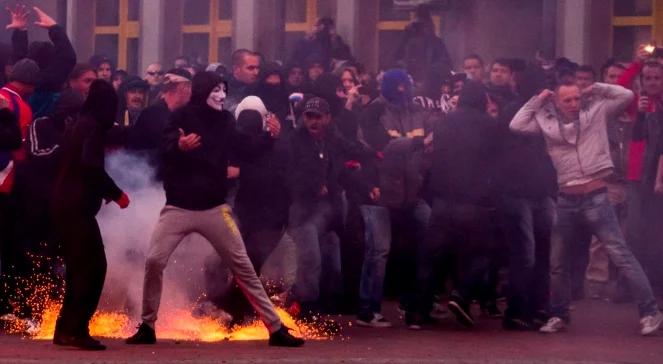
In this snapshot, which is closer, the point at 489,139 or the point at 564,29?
the point at 489,139

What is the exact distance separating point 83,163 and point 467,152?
125 inches

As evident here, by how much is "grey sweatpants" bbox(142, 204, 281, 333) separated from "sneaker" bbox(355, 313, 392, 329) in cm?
200

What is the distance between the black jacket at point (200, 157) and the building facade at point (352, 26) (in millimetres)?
7849

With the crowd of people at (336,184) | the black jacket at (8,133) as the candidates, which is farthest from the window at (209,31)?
the black jacket at (8,133)

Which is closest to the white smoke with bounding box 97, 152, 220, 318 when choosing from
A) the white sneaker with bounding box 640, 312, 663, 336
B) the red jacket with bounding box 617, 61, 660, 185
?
the white sneaker with bounding box 640, 312, 663, 336

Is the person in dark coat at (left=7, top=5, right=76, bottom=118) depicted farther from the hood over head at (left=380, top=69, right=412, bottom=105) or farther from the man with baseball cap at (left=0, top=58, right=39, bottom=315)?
the hood over head at (left=380, top=69, right=412, bottom=105)

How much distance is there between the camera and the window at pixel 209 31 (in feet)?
86.4

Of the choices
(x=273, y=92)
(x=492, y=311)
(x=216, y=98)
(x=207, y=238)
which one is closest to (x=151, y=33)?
(x=273, y=92)

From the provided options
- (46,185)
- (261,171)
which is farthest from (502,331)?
(46,185)

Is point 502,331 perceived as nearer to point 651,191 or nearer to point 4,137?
point 651,191

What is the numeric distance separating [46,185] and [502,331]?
363 cm

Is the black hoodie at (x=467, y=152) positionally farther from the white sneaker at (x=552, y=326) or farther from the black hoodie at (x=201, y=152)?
the black hoodie at (x=201, y=152)

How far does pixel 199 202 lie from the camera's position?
11.0m

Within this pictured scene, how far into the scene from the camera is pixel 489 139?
500 inches
